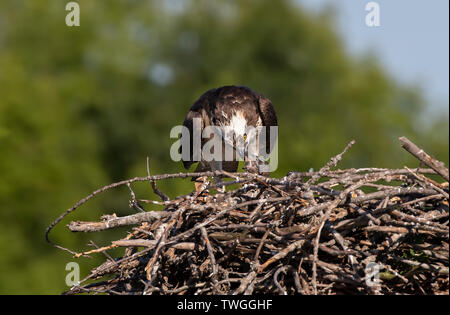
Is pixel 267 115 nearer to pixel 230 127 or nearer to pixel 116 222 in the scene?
pixel 230 127

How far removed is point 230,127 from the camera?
7.16 meters

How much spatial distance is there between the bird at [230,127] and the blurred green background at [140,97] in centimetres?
1050

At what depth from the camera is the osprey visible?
7137 millimetres

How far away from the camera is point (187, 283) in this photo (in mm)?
4648

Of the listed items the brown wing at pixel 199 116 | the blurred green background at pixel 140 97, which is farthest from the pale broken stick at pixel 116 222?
the blurred green background at pixel 140 97

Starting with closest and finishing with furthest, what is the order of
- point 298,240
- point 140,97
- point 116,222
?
1. point 298,240
2. point 116,222
3. point 140,97

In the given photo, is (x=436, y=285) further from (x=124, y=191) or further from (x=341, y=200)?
(x=124, y=191)

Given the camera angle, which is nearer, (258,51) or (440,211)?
(440,211)

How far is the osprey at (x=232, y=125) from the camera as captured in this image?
23.4 feet

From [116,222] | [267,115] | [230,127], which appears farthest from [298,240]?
[267,115]

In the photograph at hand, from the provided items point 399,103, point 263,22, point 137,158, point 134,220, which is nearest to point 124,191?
point 137,158

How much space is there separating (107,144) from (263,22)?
10591mm

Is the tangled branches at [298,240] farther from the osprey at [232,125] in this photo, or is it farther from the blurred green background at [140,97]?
the blurred green background at [140,97]

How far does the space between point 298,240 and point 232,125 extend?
291 centimetres
